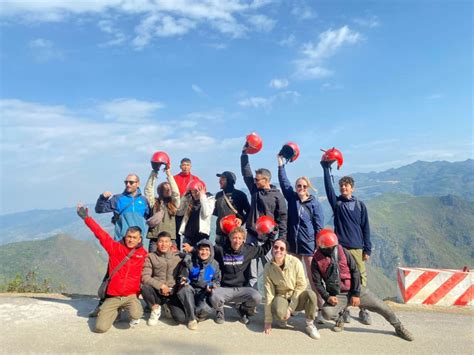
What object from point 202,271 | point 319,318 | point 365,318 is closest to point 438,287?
point 365,318

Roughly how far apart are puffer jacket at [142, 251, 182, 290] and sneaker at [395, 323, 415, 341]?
12.7ft

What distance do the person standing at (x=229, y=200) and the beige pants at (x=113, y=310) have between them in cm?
230

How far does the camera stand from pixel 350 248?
22.8ft

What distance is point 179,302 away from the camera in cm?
652

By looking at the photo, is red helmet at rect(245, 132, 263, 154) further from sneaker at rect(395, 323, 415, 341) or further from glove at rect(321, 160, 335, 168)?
sneaker at rect(395, 323, 415, 341)

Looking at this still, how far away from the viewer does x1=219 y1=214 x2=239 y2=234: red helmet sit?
288 inches

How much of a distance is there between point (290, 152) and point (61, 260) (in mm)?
184081

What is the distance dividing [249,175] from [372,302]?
341cm

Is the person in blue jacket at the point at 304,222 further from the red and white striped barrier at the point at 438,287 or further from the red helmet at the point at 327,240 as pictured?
the red and white striped barrier at the point at 438,287

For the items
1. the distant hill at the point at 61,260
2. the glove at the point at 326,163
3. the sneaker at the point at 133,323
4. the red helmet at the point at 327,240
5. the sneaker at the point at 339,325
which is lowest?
the distant hill at the point at 61,260

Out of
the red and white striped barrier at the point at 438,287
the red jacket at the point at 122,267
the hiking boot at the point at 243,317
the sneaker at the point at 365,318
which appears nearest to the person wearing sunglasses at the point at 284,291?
the hiking boot at the point at 243,317

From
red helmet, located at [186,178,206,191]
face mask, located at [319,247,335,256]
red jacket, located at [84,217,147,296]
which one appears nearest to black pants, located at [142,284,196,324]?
red jacket, located at [84,217,147,296]

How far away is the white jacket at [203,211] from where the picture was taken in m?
7.45

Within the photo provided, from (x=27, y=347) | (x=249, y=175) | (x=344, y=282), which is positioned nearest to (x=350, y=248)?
(x=344, y=282)
